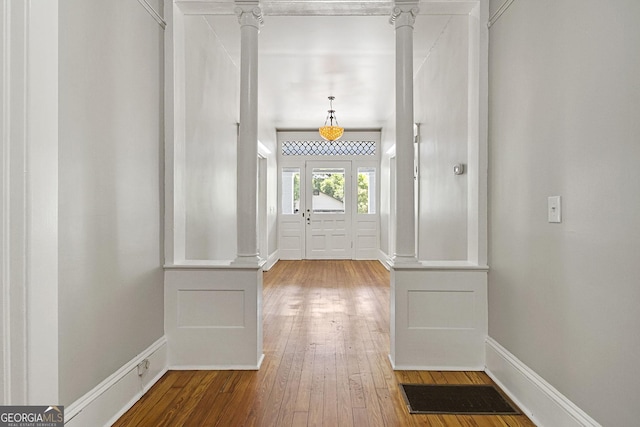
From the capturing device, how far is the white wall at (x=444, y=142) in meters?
3.28

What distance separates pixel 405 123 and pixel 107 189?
1962mm

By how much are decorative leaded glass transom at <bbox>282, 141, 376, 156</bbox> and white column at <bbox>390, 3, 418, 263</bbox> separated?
5.71 m

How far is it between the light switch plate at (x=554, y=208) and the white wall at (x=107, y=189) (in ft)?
7.37

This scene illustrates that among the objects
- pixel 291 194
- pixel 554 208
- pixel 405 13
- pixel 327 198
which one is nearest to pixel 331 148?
pixel 327 198

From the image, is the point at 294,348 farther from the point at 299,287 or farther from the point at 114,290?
the point at 299,287

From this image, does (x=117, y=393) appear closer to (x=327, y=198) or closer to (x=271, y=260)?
(x=271, y=260)

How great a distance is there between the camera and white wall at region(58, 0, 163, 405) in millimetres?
1799

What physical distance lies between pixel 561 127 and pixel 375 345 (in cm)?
213

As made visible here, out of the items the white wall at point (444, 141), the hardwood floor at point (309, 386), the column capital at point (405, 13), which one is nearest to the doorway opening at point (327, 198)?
the white wall at point (444, 141)

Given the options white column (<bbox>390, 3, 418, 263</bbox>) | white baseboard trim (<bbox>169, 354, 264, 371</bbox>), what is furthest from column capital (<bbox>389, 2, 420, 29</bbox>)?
white baseboard trim (<bbox>169, 354, 264, 371</bbox>)

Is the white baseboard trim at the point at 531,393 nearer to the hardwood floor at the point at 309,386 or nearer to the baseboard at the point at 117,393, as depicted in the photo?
the hardwood floor at the point at 309,386

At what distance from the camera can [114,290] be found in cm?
218

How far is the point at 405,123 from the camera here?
9.55 feet

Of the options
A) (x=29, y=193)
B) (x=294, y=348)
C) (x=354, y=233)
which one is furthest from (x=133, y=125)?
(x=354, y=233)
